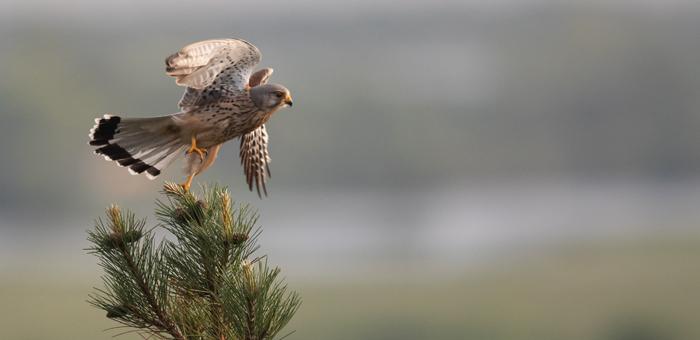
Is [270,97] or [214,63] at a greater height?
[214,63]

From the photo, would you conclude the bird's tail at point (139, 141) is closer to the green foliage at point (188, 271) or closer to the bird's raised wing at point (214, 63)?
the bird's raised wing at point (214, 63)

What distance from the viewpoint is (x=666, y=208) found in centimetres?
4834

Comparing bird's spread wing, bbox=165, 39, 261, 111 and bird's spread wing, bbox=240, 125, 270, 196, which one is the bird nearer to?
bird's spread wing, bbox=165, 39, 261, 111

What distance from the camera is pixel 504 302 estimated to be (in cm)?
3594

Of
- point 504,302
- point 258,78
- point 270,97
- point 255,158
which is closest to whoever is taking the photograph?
point 270,97

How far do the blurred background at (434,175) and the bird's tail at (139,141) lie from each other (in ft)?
83.6

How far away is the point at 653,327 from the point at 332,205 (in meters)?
26.1

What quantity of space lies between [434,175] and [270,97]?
52.4 metres

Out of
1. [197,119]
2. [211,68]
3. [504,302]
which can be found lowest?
[197,119]

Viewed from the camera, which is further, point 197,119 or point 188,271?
point 197,119

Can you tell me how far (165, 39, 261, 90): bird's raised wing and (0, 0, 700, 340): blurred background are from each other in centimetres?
2539

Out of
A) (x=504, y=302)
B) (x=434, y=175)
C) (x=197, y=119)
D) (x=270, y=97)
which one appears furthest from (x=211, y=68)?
(x=434, y=175)

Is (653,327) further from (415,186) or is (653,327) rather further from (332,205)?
(415,186)

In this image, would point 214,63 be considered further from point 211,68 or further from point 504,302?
point 504,302
